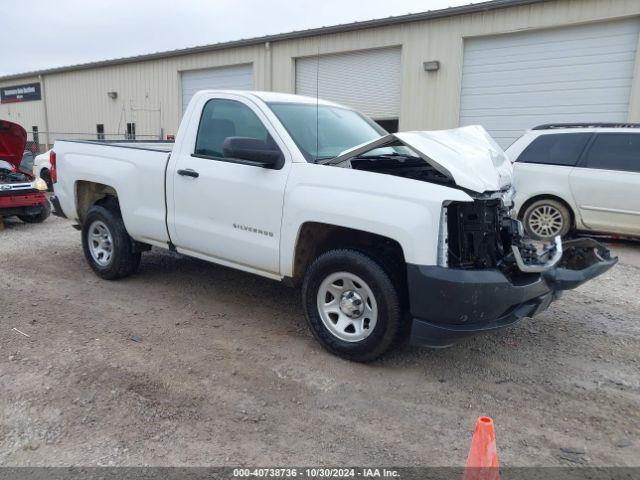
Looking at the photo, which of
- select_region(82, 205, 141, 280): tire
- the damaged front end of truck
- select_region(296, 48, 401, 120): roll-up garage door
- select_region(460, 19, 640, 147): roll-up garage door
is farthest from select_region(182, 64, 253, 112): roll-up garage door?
the damaged front end of truck

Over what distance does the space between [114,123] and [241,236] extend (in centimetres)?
2099

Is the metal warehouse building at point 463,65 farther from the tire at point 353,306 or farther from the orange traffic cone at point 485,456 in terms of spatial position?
the orange traffic cone at point 485,456

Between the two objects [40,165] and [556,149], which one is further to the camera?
[40,165]

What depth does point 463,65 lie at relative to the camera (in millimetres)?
13484

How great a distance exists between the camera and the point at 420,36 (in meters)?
14.0

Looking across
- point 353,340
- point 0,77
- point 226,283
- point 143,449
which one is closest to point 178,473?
point 143,449

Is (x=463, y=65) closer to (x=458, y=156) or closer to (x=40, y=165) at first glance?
(x=458, y=156)

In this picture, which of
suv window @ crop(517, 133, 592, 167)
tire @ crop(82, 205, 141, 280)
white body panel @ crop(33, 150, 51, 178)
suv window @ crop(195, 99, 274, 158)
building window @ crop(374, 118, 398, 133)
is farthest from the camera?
building window @ crop(374, 118, 398, 133)

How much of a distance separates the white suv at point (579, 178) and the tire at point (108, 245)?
536 centimetres

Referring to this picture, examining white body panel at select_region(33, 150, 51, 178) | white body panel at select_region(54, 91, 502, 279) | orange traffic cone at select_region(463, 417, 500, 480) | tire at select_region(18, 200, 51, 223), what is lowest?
tire at select_region(18, 200, 51, 223)

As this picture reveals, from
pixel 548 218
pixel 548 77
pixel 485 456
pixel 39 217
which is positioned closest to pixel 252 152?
pixel 485 456

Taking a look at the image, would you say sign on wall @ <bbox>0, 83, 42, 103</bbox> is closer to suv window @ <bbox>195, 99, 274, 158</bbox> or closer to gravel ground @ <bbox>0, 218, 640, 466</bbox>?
gravel ground @ <bbox>0, 218, 640, 466</bbox>

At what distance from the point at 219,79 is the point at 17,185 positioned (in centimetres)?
1058

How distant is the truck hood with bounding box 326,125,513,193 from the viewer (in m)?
3.69
